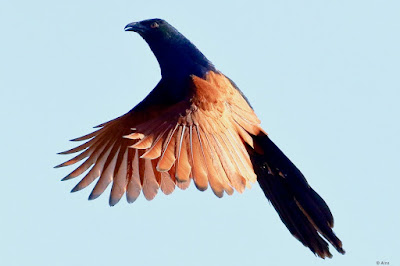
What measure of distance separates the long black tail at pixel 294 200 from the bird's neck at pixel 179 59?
0.98m

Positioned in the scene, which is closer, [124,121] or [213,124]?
[213,124]

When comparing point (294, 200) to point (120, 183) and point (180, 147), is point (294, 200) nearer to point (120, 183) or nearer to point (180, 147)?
point (180, 147)

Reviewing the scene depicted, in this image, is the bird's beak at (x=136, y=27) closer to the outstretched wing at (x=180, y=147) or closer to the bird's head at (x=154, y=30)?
the bird's head at (x=154, y=30)

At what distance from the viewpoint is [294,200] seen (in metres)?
9.48

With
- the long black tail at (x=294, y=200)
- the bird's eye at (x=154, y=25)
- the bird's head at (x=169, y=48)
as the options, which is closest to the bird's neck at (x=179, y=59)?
the bird's head at (x=169, y=48)

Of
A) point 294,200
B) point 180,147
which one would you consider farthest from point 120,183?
point 294,200

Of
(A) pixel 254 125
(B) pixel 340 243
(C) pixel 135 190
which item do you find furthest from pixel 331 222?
(C) pixel 135 190

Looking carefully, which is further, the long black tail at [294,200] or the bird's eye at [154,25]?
the bird's eye at [154,25]

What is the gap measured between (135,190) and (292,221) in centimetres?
164

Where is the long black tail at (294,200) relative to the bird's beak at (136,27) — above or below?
below

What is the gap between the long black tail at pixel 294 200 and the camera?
9406 mm

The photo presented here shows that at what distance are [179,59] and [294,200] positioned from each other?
1895 millimetres

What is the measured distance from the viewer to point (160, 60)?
9977mm

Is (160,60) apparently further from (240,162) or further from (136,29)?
(240,162)
